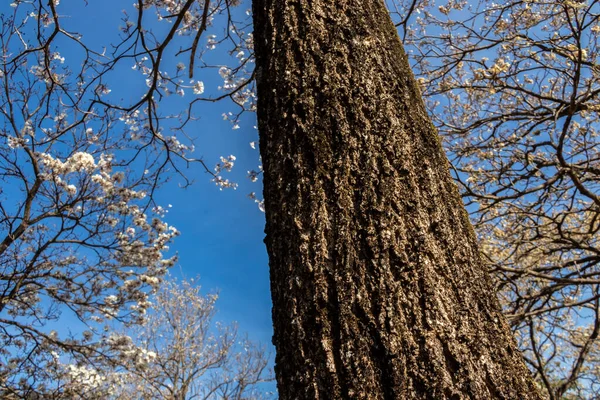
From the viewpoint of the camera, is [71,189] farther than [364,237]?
Yes

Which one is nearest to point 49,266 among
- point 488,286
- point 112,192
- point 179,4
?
point 112,192

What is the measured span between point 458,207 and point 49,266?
644 cm

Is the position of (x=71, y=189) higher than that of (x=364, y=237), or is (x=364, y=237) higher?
(x=71, y=189)

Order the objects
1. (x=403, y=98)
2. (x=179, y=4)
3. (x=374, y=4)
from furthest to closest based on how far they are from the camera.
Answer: (x=179, y=4), (x=374, y=4), (x=403, y=98)

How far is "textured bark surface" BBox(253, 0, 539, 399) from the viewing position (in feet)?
2.51

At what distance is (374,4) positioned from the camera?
130 centimetres

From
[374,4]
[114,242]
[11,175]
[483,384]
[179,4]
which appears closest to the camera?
[483,384]

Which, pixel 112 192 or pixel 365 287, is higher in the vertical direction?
pixel 112 192

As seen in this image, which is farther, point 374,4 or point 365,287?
point 374,4

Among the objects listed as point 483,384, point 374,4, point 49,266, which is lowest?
point 483,384

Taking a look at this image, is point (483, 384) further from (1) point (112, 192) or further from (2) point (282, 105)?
(1) point (112, 192)

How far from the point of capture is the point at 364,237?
0.88m

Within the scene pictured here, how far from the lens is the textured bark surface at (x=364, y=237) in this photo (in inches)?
30.1

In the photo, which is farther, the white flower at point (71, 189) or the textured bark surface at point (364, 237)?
the white flower at point (71, 189)
